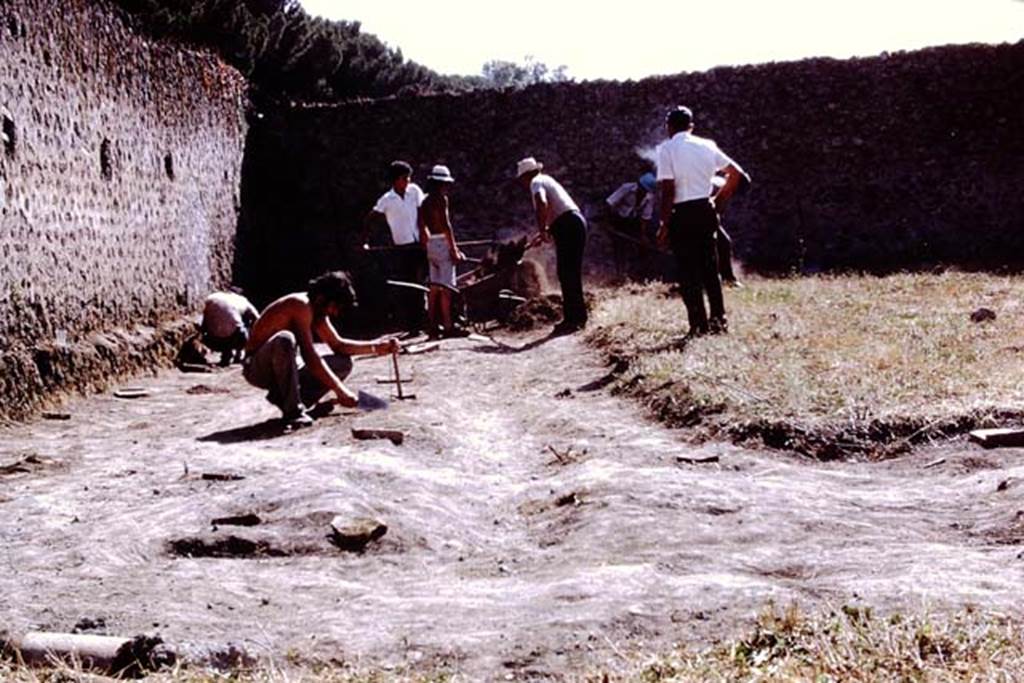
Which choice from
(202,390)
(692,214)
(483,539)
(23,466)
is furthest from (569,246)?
(483,539)

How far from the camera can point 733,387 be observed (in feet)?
24.0

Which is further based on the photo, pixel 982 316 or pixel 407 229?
pixel 407 229

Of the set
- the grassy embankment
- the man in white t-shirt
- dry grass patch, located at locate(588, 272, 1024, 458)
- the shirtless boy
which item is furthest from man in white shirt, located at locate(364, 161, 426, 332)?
the grassy embankment

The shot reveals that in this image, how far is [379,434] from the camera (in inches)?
283

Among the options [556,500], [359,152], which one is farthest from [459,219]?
[556,500]

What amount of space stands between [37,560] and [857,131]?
14.4m

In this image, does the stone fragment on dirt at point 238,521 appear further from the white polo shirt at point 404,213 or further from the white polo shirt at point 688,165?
the white polo shirt at point 404,213

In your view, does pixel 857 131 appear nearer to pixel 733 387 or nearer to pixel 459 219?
pixel 459 219

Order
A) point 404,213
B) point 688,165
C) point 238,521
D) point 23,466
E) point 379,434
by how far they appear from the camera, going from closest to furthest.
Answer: point 238,521 < point 23,466 < point 379,434 < point 688,165 < point 404,213

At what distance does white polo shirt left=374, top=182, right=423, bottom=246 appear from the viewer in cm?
1318

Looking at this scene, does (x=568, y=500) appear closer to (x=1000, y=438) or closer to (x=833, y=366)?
(x=1000, y=438)

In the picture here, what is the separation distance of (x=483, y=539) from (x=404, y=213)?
26.9 feet

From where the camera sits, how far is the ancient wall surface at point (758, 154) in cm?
1692

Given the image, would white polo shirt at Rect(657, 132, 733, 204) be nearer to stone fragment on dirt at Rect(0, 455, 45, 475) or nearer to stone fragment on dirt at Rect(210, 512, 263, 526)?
stone fragment on dirt at Rect(0, 455, 45, 475)
